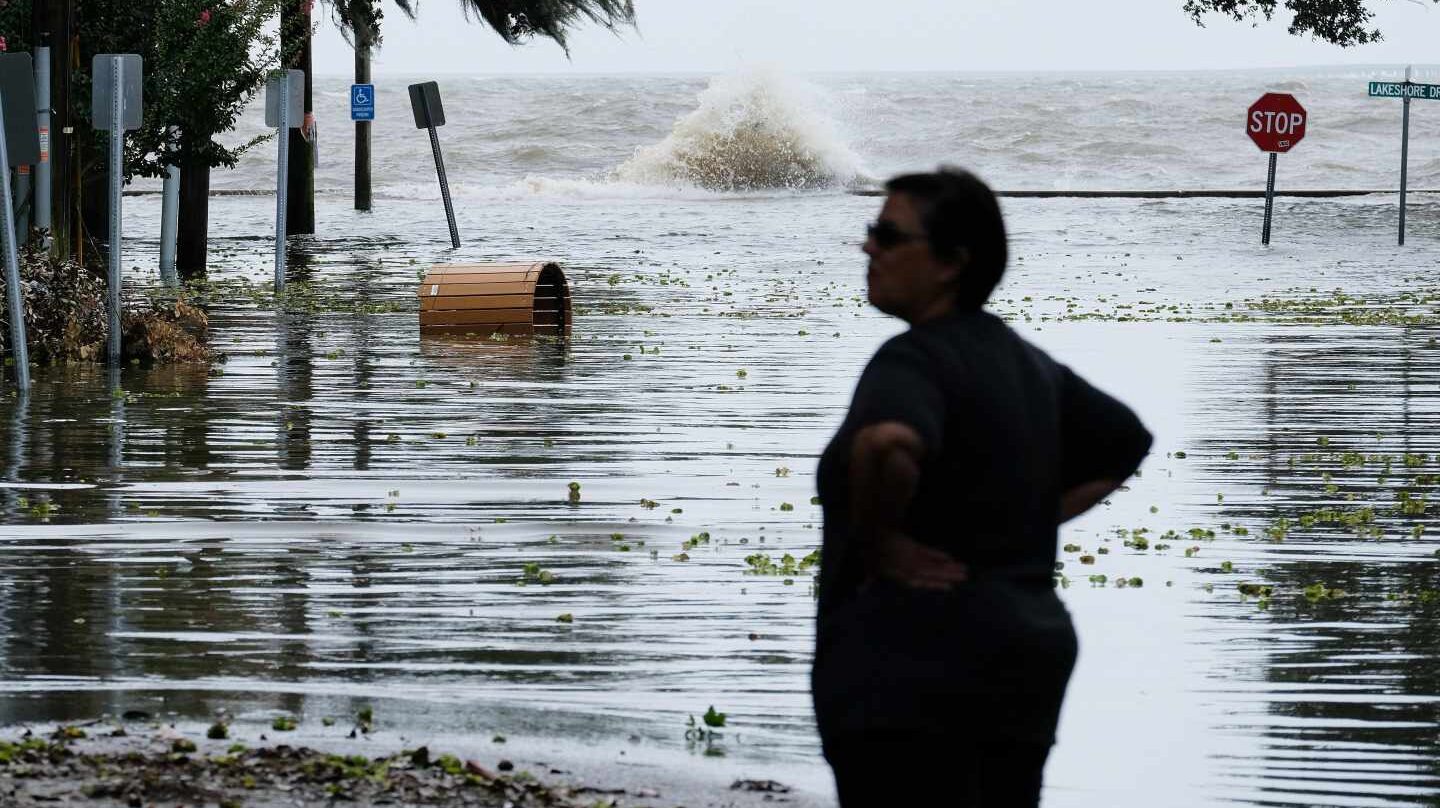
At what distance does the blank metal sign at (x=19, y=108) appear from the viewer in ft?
43.8

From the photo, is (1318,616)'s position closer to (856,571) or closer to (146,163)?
(856,571)

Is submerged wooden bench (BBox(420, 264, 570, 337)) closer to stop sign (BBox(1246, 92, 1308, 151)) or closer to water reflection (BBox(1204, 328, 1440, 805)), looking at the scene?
water reflection (BBox(1204, 328, 1440, 805))

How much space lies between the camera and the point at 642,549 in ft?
29.2

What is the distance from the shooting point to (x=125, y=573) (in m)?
8.20

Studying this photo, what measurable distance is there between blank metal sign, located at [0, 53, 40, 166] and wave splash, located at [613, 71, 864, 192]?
43.3 meters

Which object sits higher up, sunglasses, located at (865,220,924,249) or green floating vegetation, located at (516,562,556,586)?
sunglasses, located at (865,220,924,249)

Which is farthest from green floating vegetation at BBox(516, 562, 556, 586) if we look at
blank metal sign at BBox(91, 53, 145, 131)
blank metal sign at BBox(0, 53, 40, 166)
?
blank metal sign at BBox(91, 53, 145, 131)

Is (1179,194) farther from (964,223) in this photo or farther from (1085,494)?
(964,223)

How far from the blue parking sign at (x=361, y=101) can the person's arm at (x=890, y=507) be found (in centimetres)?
3322

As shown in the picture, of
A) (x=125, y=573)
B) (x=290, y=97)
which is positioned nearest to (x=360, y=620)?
(x=125, y=573)

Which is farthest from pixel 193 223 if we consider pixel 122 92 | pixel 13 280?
pixel 13 280

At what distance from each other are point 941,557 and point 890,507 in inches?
4.8

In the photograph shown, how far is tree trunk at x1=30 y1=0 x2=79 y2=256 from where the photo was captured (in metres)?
16.7

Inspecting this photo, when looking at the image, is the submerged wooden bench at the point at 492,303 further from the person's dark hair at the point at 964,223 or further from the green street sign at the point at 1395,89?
the person's dark hair at the point at 964,223
